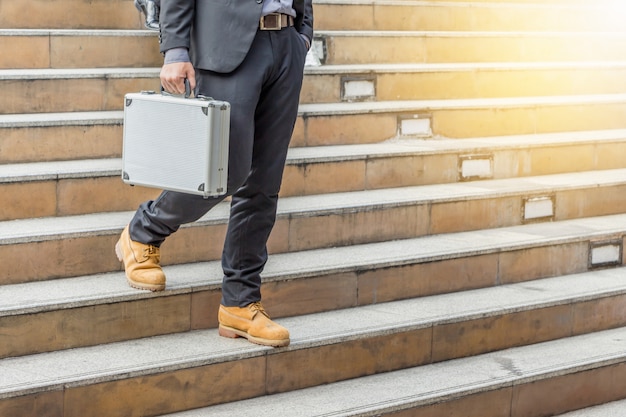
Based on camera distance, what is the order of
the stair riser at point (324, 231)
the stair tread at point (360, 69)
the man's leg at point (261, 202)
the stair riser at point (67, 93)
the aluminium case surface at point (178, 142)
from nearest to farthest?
the aluminium case surface at point (178, 142) → the man's leg at point (261, 202) → the stair riser at point (324, 231) → the stair riser at point (67, 93) → the stair tread at point (360, 69)

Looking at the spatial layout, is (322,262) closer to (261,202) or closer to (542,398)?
(261,202)

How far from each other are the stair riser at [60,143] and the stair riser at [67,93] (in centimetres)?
30

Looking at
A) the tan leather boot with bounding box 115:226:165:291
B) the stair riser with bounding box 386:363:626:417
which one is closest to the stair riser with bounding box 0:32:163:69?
the tan leather boot with bounding box 115:226:165:291

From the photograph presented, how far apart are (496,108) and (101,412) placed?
3.57 metres

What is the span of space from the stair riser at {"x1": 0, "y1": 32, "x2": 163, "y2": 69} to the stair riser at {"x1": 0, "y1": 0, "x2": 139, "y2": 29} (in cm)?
24

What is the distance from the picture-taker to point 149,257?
4.44 meters

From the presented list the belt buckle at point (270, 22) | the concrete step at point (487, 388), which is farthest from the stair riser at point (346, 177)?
the belt buckle at point (270, 22)

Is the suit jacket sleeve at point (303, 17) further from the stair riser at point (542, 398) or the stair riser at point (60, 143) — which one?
the stair riser at point (542, 398)

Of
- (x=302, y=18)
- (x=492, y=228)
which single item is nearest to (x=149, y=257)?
(x=302, y=18)

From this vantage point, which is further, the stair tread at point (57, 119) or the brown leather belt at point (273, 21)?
the stair tread at point (57, 119)

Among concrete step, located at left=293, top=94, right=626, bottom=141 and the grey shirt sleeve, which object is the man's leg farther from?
concrete step, located at left=293, top=94, right=626, bottom=141

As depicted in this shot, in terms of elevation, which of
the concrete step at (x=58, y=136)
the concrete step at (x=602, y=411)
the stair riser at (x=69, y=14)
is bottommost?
the concrete step at (x=602, y=411)

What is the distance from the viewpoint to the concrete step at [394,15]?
19.5 ft

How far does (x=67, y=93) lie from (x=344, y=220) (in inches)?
57.7
